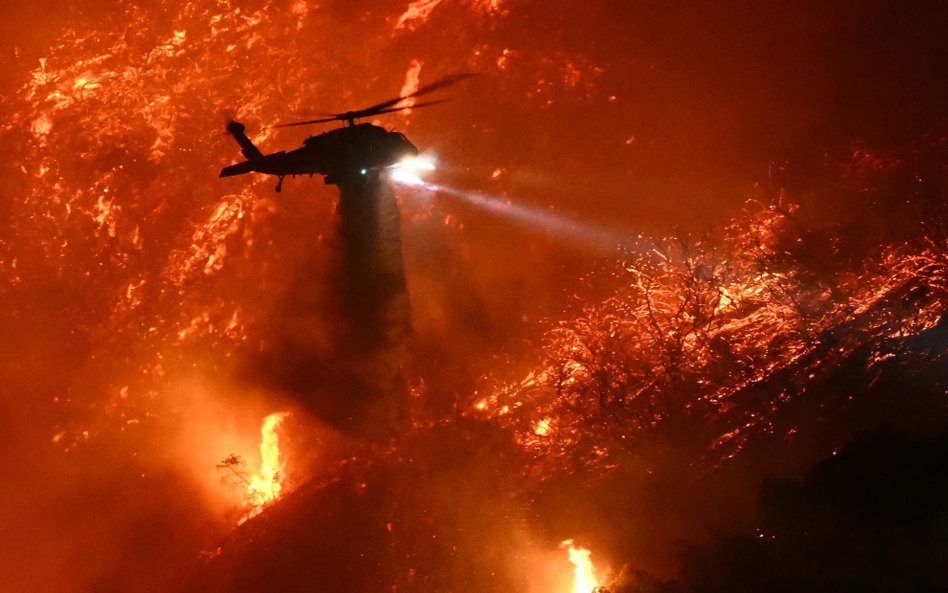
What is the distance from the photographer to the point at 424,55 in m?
26.1

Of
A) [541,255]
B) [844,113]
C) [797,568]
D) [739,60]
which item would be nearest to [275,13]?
[541,255]

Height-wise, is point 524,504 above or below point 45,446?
below

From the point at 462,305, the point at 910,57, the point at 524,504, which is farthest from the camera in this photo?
the point at 462,305

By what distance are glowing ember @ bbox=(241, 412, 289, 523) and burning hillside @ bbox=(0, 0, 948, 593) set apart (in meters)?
0.18

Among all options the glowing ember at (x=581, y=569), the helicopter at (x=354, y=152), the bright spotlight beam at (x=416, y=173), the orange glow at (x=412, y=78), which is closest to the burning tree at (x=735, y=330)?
the glowing ember at (x=581, y=569)

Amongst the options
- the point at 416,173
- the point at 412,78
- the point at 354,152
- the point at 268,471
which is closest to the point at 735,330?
the point at 416,173

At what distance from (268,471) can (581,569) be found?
12.4 metres

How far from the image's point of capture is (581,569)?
2041cm

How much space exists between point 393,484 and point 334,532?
8.23 ft

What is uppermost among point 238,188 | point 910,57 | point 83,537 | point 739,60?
point 238,188

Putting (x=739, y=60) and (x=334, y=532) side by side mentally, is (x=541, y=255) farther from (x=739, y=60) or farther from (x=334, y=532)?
(x=334, y=532)

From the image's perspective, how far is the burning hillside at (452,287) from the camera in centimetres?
2111

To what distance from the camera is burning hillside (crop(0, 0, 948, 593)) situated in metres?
21.1

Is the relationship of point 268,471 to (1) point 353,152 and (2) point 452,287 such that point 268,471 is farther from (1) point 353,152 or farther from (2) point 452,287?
(1) point 353,152
